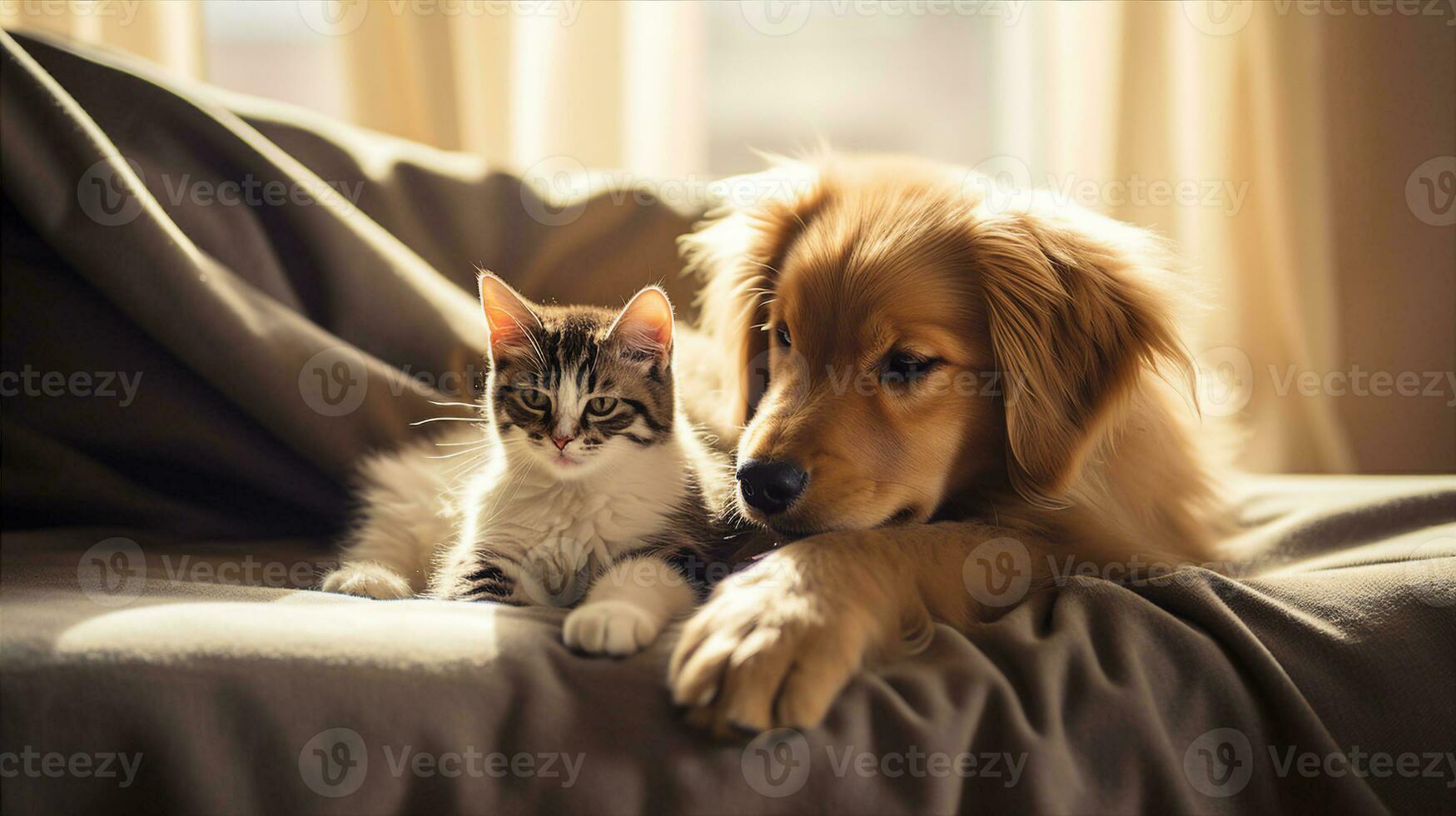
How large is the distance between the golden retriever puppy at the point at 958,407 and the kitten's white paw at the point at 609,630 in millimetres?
95

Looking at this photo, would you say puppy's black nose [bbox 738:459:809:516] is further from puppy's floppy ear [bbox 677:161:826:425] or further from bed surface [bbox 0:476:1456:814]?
puppy's floppy ear [bbox 677:161:826:425]

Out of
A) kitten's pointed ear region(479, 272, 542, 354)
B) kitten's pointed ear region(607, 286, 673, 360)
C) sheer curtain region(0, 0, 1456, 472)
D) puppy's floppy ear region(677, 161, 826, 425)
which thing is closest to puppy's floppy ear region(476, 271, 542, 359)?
kitten's pointed ear region(479, 272, 542, 354)

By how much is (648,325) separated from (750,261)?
1.53 ft

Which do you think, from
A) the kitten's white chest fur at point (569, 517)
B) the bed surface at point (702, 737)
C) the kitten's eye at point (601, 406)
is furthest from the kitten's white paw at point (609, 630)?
the kitten's eye at point (601, 406)

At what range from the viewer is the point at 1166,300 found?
1.49m

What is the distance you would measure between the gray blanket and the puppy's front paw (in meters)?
0.03

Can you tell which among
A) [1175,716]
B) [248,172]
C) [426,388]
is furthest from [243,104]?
[1175,716]

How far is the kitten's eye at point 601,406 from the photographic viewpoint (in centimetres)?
138

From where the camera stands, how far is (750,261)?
182 centimetres

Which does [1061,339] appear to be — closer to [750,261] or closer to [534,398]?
[750,261]

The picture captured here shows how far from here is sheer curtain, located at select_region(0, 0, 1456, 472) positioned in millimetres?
2754

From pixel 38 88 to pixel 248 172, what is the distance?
0.37 m

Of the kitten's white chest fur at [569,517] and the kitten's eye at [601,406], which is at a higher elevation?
the kitten's eye at [601,406]

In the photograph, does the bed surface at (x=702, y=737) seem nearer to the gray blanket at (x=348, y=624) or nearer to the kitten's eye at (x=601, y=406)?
the gray blanket at (x=348, y=624)
